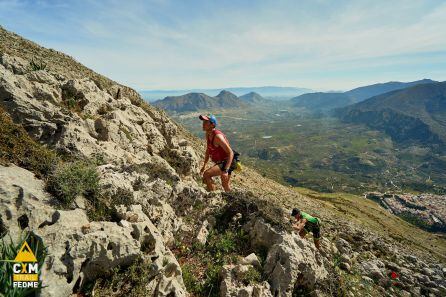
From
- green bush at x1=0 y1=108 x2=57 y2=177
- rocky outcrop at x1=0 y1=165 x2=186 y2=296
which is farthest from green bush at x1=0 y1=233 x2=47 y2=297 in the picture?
green bush at x1=0 y1=108 x2=57 y2=177

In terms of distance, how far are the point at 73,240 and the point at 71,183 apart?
6.60 ft

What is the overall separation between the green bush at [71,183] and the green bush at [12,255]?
168 cm

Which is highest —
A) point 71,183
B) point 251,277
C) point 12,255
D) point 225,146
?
point 225,146

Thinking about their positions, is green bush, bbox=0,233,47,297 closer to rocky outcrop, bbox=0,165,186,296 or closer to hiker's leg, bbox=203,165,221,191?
rocky outcrop, bbox=0,165,186,296

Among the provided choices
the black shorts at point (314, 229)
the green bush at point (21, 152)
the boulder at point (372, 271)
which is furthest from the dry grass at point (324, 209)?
the green bush at point (21, 152)

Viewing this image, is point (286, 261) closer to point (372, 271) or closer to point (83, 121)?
point (372, 271)

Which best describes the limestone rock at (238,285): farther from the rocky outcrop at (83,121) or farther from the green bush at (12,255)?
the rocky outcrop at (83,121)

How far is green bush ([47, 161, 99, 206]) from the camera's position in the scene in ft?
26.1

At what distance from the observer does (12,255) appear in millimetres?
5852

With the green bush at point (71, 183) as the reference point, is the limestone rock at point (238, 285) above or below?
below

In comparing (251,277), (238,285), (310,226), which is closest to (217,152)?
(251,277)

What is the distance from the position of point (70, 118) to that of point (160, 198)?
6.57 meters

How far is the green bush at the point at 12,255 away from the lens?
5395 mm

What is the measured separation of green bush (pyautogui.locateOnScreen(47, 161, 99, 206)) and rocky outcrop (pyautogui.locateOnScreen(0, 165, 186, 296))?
317 mm
